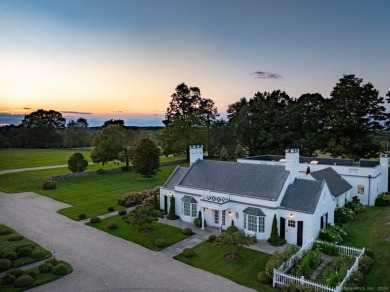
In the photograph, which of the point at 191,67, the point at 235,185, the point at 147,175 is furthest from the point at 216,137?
A: the point at 235,185

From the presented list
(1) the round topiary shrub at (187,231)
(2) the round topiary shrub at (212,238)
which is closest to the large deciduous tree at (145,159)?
(1) the round topiary shrub at (187,231)

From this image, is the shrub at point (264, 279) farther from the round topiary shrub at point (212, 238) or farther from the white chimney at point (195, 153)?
the white chimney at point (195, 153)

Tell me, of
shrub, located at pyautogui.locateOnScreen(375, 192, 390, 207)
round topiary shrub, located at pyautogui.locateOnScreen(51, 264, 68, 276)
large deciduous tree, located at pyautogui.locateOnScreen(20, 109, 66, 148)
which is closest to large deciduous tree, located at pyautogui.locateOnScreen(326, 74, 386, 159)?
shrub, located at pyautogui.locateOnScreen(375, 192, 390, 207)

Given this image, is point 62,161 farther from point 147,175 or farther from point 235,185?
point 235,185

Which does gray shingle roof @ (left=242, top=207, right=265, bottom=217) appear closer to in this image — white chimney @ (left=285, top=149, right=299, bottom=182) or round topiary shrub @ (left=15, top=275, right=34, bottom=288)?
white chimney @ (left=285, top=149, right=299, bottom=182)

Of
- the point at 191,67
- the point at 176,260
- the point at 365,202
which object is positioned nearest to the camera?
the point at 176,260

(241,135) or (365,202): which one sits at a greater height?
(241,135)

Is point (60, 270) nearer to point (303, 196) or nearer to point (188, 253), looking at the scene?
point (188, 253)
